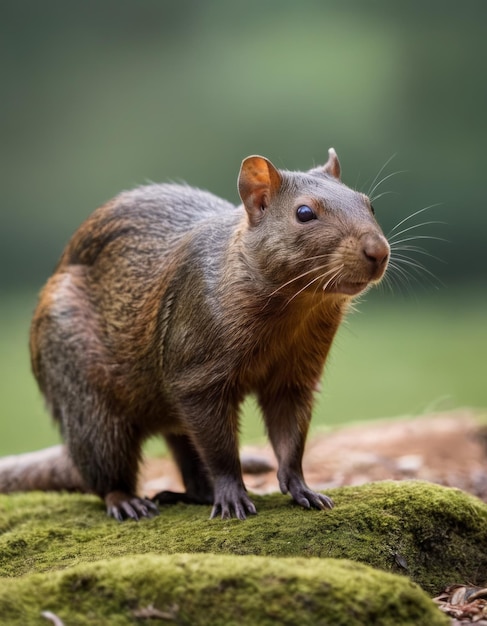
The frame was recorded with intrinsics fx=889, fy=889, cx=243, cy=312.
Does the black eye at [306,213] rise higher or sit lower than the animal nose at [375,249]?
higher

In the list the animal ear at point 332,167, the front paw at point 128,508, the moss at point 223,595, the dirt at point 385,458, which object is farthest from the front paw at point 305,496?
the animal ear at point 332,167

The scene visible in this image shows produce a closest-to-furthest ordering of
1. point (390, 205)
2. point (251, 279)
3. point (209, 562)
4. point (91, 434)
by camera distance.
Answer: point (209, 562), point (251, 279), point (91, 434), point (390, 205)

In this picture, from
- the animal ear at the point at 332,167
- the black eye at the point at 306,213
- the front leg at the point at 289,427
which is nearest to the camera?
the black eye at the point at 306,213

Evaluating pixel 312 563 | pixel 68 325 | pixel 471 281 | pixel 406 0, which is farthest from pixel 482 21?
pixel 312 563

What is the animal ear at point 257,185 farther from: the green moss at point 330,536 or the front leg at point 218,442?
the green moss at point 330,536

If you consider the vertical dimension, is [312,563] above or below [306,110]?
below

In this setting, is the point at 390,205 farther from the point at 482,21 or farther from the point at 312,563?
the point at 312,563
